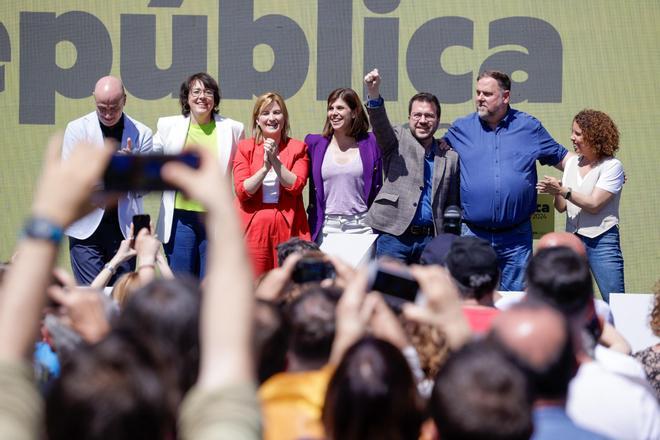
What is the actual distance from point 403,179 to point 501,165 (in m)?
0.61

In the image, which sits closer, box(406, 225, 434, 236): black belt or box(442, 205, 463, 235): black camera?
box(442, 205, 463, 235): black camera

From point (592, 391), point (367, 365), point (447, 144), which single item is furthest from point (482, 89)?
point (367, 365)

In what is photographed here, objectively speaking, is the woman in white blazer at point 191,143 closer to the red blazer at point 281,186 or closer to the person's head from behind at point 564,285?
the red blazer at point 281,186

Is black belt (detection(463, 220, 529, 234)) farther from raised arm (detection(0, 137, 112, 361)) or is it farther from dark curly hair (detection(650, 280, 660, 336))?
raised arm (detection(0, 137, 112, 361))

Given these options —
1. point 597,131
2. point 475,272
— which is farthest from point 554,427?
point 597,131

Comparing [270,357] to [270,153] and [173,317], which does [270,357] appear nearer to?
[173,317]

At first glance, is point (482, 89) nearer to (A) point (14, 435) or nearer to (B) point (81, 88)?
(B) point (81, 88)

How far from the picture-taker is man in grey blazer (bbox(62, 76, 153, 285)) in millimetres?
6242

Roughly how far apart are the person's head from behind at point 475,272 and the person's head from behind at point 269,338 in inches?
43.4

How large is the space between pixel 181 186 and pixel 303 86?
5.67m

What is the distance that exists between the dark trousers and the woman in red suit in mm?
791

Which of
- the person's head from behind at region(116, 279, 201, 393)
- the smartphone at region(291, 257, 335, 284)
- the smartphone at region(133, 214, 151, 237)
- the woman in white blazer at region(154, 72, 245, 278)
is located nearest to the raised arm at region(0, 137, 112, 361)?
the person's head from behind at region(116, 279, 201, 393)

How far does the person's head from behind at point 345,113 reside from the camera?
20.6 feet

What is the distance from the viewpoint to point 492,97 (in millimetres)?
6270
